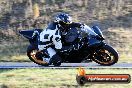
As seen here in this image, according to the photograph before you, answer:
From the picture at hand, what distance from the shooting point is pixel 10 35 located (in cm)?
2520

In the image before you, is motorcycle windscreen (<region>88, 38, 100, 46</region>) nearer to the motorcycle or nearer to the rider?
the motorcycle

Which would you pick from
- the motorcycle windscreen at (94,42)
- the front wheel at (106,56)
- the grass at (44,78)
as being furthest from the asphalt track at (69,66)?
the motorcycle windscreen at (94,42)

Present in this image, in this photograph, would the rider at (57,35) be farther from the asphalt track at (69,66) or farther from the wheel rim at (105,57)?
the asphalt track at (69,66)

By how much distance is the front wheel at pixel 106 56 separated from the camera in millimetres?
16969

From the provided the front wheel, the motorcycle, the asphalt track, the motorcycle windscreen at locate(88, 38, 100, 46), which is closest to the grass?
the asphalt track

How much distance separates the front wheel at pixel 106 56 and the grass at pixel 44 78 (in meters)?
0.52

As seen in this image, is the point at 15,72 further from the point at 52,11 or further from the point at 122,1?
the point at 122,1

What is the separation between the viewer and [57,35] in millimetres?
17125

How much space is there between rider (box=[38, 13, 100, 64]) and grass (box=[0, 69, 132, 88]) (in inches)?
24.2

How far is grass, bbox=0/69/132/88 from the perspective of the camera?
16609mm

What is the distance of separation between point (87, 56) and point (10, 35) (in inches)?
352

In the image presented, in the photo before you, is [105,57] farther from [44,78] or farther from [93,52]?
[44,78]

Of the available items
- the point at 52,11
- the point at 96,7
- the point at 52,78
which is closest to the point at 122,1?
the point at 96,7

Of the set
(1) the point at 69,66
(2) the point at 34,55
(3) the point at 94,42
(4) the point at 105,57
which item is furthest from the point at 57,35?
(1) the point at 69,66
